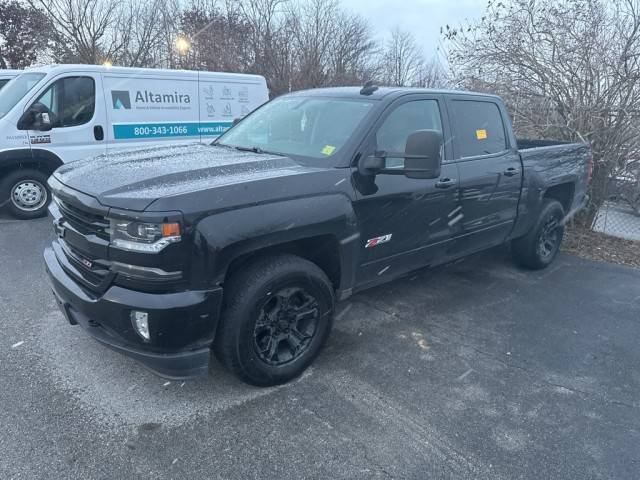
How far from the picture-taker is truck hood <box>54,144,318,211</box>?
260 centimetres

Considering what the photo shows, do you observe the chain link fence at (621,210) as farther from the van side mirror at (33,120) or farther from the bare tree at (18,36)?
the bare tree at (18,36)

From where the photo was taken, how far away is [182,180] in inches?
109

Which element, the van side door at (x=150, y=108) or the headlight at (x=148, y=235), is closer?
the headlight at (x=148, y=235)

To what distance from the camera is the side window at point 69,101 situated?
6910 mm

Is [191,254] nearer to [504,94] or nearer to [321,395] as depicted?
[321,395]

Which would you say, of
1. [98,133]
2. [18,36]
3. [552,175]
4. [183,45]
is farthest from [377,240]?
[18,36]

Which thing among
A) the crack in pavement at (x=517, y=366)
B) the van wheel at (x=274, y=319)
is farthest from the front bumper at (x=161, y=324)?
the crack in pavement at (x=517, y=366)

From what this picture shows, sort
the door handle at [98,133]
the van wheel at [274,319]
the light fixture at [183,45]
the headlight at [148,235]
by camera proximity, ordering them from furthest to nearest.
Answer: the light fixture at [183,45] → the door handle at [98,133] → the van wheel at [274,319] → the headlight at [148,235]

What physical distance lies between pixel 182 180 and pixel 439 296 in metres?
2.92

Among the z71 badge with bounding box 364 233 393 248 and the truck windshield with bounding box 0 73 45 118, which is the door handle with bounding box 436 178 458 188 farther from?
the truck windshield with bounding box 0 73 45 118

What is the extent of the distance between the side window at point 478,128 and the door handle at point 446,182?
0.31 metres

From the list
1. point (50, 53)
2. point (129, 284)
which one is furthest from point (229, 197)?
point (50, 53)

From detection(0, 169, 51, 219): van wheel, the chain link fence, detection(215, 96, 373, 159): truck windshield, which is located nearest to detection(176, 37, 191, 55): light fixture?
detection(0, 169, 51, 219): van wheel

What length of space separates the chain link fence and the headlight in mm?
7365
